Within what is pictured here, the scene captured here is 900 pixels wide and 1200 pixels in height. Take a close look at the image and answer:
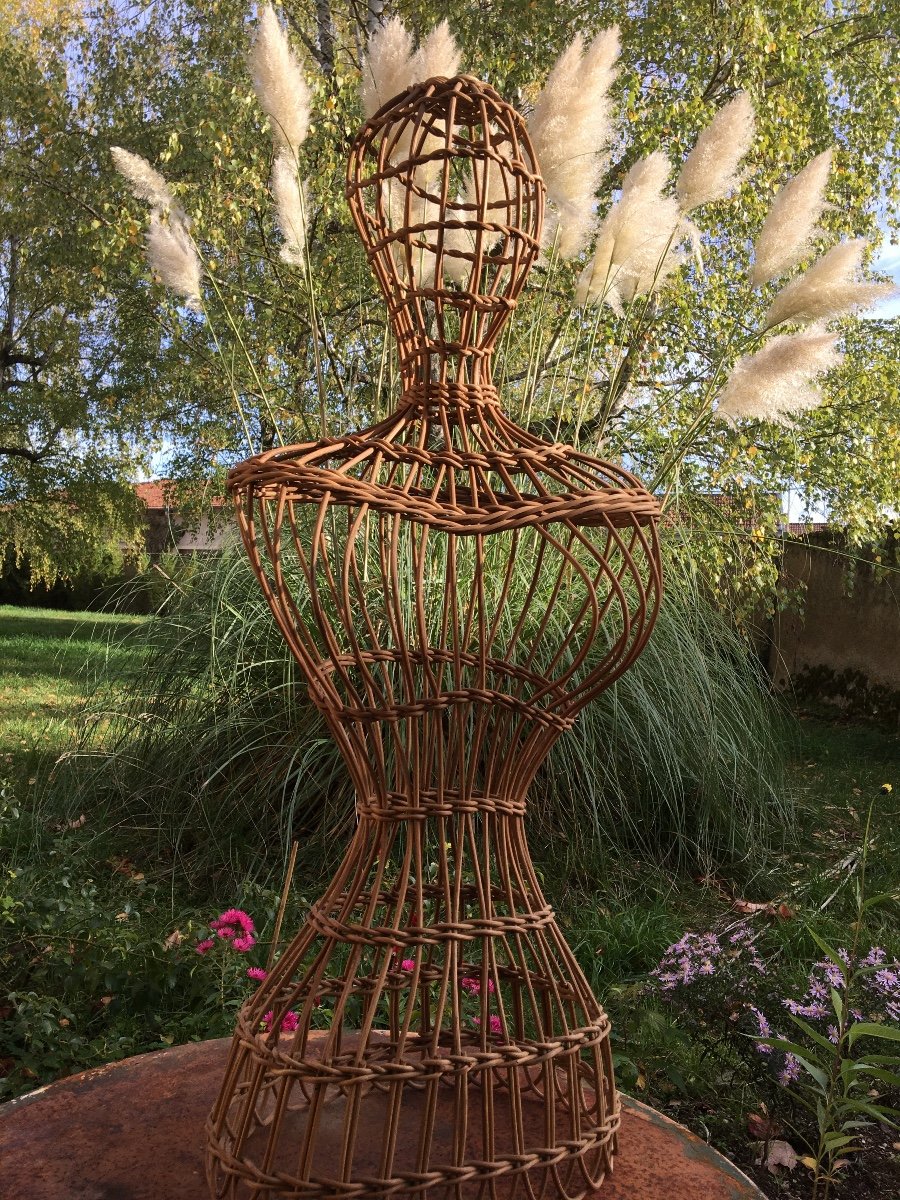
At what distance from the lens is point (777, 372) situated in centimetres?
275

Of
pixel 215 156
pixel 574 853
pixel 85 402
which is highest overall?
pixel 215 156

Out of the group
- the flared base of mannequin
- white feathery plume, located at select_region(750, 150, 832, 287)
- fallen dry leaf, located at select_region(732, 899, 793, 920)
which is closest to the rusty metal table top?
Result: the flared base of mannequin

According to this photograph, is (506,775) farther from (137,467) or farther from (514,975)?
(137,467)

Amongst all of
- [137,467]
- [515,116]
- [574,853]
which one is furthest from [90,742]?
[137,467]

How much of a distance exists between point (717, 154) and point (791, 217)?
283mm

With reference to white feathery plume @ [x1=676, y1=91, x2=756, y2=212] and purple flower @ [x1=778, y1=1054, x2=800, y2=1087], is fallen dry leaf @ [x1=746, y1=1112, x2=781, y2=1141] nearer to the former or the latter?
purple flower @ [x1=778, y1=1054, x2=800, y2=1087]

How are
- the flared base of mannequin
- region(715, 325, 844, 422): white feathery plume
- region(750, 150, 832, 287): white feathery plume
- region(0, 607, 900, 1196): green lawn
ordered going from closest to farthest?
1. the flared base of mannequin
2. region(0, 607, 900, 1196): green lawn
3. region(715, 325, 844, 422): white feathery plume
4. region(750, 150, 832, 287): white feathery plume

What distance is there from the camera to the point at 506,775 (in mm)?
1106

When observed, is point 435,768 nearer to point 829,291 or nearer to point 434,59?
point 434,59

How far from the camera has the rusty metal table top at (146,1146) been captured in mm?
1117

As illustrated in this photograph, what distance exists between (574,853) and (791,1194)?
1.31 meters

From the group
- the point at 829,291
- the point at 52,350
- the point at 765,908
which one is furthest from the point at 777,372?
the point at 52,350

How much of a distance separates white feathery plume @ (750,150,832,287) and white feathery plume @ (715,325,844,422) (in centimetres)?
27

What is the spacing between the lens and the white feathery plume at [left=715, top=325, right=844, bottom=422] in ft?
8.88
